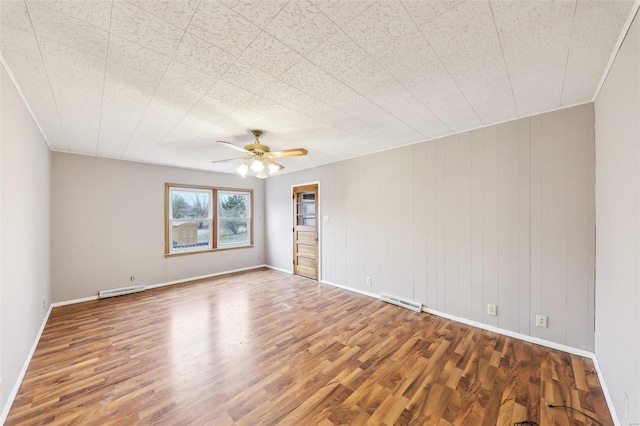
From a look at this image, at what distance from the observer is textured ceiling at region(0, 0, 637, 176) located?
132 cm

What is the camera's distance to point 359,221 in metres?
4.52

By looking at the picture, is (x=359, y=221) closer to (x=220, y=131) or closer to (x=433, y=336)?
(x=433, y=336)

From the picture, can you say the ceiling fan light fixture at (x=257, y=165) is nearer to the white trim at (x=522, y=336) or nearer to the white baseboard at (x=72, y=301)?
the white trim at (x=522, y=336)

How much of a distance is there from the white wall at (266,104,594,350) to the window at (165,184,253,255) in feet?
10.4

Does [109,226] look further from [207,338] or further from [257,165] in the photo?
[257,165]

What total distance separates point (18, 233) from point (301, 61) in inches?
111

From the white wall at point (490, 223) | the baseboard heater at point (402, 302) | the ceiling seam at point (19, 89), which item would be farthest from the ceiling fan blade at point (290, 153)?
the baseboard heater at point (402, 302)

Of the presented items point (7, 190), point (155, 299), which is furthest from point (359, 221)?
point (7, 190)

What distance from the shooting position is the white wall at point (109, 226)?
13.2 ft

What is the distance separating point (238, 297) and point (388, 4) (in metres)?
4.32

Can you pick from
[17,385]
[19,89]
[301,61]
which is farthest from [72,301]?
[301,61]

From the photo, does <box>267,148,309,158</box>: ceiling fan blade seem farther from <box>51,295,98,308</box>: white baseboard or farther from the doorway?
<box>51,295,98,308</box>: white baseboard

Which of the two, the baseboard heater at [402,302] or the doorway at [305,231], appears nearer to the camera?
the baseboard heater at [402,302]

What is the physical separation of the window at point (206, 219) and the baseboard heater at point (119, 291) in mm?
783
